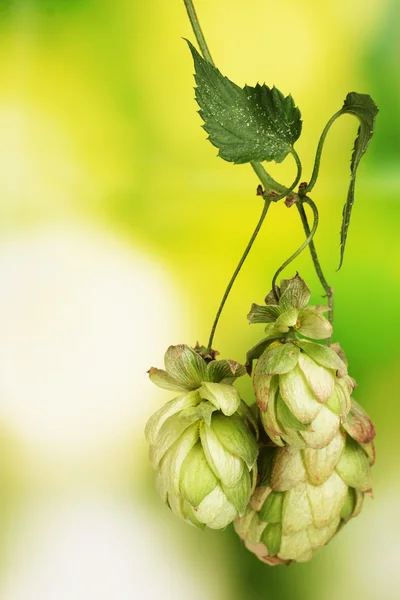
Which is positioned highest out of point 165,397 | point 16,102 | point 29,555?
point 16,102

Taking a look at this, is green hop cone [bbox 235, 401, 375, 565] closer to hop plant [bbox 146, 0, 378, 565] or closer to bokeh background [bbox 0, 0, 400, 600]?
hop plant [bbox 146, 0, 378, 565]

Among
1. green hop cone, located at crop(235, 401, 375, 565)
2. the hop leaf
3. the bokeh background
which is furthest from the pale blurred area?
the hop leaf

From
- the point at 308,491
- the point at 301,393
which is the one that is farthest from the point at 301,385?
the point at 308,491

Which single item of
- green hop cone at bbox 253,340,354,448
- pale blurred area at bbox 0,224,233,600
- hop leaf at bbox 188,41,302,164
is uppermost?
hop leaf at bbox 188,41,302,164

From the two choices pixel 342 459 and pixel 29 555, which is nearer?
pixel 342 459

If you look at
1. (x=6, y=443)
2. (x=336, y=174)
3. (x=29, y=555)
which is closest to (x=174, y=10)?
(x=336, y=174)

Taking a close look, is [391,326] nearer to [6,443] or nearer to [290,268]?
[290,268]

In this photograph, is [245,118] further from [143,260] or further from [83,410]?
[83,410]
